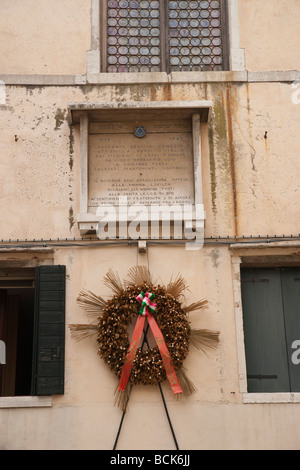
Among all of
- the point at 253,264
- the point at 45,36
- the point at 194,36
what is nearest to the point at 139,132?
the point at 194,36

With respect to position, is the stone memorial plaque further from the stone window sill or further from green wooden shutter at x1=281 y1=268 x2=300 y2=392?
the stone window sill

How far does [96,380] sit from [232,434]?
1.63 metres

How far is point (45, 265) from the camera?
771cm

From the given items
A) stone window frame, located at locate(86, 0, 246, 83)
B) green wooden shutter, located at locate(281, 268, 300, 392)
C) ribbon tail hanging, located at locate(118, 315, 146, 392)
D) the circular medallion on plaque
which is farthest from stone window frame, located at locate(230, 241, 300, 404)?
stone window frame, located at locate(86, 0, 246, 83)

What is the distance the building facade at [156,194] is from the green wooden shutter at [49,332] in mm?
16

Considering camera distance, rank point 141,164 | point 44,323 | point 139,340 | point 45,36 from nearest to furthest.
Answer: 1. point 139,340
2. point 44,323
3. point 141,164
4. point 45,36

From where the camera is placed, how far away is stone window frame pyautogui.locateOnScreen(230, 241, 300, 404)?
7312mm

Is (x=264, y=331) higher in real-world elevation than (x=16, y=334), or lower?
lower

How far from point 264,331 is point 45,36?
4705 mm

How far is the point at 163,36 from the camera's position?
872 centimetres

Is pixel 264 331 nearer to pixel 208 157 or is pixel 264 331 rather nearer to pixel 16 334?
pixel 208 157

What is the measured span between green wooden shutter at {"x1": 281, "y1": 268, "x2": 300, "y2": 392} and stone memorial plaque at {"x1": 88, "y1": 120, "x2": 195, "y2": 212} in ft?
5.02

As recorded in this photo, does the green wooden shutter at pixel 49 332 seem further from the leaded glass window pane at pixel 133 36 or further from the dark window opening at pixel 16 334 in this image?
the leaded glass window pane at pixel 133 36

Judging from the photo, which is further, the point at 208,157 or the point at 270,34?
the point at 270,34
